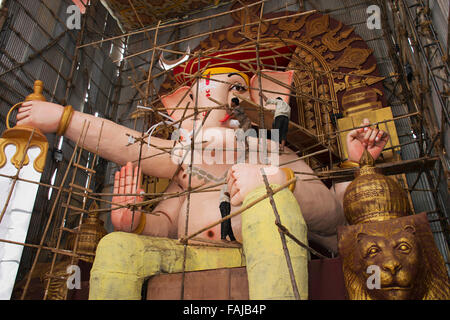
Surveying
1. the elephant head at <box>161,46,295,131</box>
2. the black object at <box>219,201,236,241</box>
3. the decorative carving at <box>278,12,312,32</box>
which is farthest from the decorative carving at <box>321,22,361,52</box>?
the black object at <box>219,201,236,241</box>

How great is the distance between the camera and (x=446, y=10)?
2078 millimetres

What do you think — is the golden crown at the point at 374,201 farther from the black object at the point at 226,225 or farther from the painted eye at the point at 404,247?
the black object at the point at 226,225

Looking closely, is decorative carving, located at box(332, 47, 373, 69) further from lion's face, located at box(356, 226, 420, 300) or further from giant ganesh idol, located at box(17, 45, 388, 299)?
lion's face, located at box(356, 226, 420, 300)

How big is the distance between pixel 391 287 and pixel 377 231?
0.27 m

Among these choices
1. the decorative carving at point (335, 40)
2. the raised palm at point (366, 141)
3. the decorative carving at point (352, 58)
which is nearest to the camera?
the raised palm at point (366, 141)

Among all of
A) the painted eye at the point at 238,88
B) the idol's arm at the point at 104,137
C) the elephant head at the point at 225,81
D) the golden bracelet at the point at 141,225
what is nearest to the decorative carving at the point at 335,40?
the elephant head at the point at 225,81

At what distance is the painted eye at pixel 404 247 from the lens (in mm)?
1700

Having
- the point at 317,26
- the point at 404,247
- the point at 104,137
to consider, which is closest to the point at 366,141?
the point at 404,247

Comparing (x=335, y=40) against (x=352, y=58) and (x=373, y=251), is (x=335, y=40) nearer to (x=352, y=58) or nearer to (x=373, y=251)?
(x=352, y=58)

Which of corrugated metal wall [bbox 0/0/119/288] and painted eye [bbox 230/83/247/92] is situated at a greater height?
corrugated metal wall [bbox 0/0/119/288]

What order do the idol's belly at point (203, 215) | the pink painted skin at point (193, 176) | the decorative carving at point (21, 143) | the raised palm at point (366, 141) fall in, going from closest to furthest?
the pink painted skin at point (193, 176), the idol's belly at point (203, 215), the raised palm at point (366, 141), the decorative carving at point (21, 143)

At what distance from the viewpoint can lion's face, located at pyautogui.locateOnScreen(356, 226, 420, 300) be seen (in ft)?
5.40

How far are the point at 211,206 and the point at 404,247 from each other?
1328 millimetres

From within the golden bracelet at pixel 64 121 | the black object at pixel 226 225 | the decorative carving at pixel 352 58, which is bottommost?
the black object at pixel 226 225
